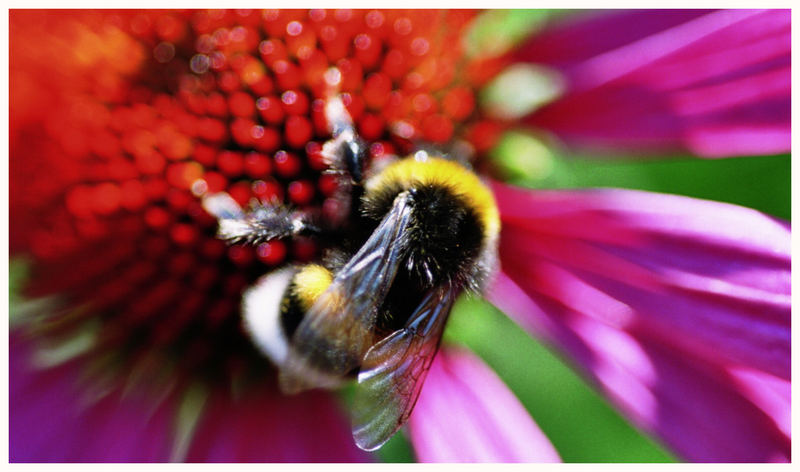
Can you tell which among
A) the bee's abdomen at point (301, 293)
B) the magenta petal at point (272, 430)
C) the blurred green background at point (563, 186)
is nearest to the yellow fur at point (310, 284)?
the bee's abdomen at point (301, 293)

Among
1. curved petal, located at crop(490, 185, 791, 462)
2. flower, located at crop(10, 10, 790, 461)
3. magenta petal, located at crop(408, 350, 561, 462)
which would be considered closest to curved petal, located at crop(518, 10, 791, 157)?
flower, located at crop(10, 10, 790, 461)

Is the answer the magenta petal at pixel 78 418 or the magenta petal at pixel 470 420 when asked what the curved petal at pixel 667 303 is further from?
the magenta petal at pixel 78 418

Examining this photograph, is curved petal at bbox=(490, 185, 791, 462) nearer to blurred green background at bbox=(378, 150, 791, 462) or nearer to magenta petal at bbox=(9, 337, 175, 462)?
blurred green background at bbox=(378, 150, 791, 462)

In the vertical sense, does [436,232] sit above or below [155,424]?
above

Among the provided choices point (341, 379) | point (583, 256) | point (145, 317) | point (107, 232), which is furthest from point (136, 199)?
point (583, 256)

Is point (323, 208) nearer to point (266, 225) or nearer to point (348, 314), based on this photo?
point (266, 225)

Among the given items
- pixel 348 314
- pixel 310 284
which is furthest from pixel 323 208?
pixel 348 314

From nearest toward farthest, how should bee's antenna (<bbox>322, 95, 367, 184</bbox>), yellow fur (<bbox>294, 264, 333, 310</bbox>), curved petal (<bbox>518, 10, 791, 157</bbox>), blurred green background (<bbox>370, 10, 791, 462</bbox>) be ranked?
yellow fur (<bbox>294, 264, 333, 310</bbox>) < bee's antenna (<bbox>322, 95, 367, 184</bbox>) < curved petal (<bbox>518, 10, 791, 157</bbox>) < blurred green background (<bbox>370, 10, 791, 462</bbox>)
